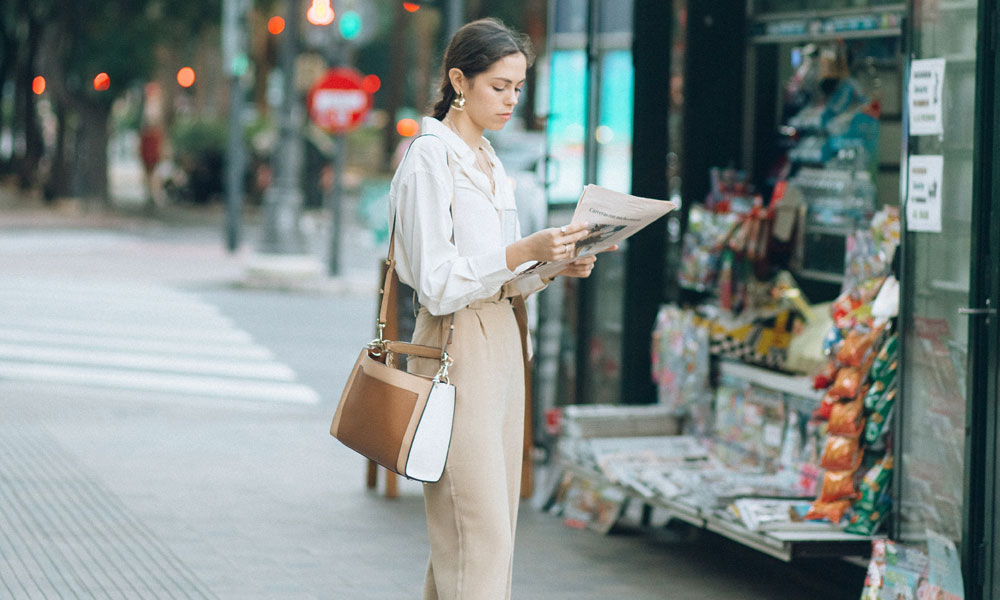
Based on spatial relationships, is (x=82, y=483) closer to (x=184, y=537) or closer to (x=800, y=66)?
(x=184, y=537)

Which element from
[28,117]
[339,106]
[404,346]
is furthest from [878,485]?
[28,117]

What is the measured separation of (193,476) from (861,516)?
12.4 feet

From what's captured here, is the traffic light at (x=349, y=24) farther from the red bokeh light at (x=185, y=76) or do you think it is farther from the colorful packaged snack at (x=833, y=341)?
the red bokeh light at (x=185, y=76)

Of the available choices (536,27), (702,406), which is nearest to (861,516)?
(702,406)

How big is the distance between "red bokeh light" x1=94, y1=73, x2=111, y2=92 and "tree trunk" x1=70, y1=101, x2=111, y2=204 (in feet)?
1.95

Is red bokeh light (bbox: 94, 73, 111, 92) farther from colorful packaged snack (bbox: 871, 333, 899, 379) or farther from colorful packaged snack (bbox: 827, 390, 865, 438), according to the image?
colorful packaged snack (bbox: 871, 333, 899, 379)

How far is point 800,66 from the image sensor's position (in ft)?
20.5

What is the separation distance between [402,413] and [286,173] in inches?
644

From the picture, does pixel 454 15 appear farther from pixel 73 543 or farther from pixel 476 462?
pixel 476 462

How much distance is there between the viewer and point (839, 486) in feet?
16.7

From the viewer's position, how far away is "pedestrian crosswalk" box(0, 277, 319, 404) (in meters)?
10.8

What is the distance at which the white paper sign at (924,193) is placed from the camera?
4.62 meters

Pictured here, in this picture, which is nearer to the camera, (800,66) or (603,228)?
(603,228)

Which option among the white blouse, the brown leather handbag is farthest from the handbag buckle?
the white blouse
